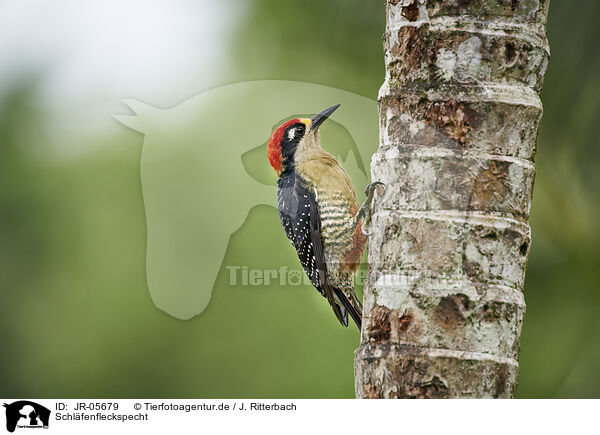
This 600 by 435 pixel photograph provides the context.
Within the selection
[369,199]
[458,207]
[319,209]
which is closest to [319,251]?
[319,209]

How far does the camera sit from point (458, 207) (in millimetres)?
2031

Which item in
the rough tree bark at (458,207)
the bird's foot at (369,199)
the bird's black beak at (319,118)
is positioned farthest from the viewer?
the bird's black beak at (319,118)

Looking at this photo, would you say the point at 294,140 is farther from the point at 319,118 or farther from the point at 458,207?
the point at 458,207

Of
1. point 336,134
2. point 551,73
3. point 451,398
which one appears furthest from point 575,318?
point 451,398

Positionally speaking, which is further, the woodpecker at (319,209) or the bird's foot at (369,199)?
the woodpecker at (319,209)

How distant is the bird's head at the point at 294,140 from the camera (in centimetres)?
368

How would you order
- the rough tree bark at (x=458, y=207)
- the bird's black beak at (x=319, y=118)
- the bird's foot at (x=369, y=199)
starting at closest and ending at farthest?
the rough tree bark at (x=458, y=207) < the bird's foot at (x=369, y=199) < the bird's black beak at (x=319, y=118)

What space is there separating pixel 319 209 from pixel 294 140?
1.38ft

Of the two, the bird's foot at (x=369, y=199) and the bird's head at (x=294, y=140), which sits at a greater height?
the bird's head at (x=294, y=140)

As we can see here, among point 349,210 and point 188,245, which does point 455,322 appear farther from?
point 188,245

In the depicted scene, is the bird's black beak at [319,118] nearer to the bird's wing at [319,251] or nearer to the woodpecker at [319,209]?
the woodpecker at [319,209]

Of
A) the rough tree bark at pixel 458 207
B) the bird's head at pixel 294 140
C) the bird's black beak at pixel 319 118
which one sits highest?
the bird's black beak at pixel 319 118

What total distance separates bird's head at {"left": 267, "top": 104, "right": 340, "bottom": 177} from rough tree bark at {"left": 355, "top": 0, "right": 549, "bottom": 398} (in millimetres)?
1523

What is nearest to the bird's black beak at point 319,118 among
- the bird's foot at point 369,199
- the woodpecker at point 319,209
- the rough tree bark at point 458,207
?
the woodpecker at point 319,209
